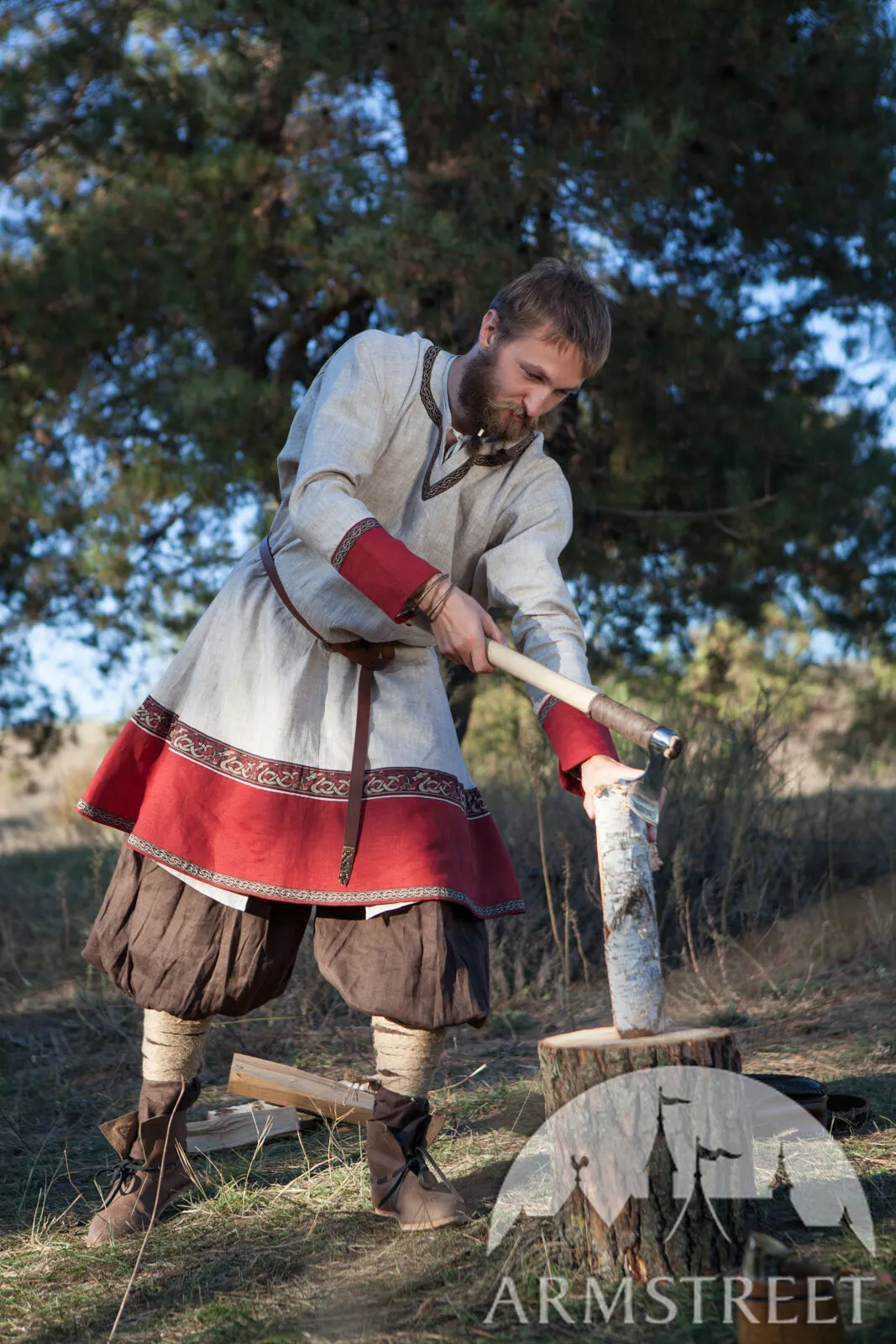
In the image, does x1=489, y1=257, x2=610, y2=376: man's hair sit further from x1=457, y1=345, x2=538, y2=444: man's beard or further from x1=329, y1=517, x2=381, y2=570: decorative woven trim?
x1=329, y1=517, x2=381, y2=570: decorative woven trim

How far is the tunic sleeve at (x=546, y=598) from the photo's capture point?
6.98 feet

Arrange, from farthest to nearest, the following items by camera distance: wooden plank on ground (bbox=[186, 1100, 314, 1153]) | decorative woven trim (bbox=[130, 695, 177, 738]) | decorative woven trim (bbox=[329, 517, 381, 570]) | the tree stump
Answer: wooden plank on ground (bbox=[186, 1100, 314, 1153])
decorative woven trim (bbox=[130, 695, 177, 738])
decorative woven trim (bbox=[329, 517, 381, 570])
the tree stump

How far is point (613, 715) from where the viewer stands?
6.40ft

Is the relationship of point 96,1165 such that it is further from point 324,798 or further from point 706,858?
point 706,858

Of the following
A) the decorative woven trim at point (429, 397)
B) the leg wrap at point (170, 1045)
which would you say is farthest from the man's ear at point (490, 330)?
the leg wrap at point (170, 1045)

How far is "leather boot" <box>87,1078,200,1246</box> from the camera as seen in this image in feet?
7.68

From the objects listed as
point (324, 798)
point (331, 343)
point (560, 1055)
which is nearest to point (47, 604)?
point (331, 343)

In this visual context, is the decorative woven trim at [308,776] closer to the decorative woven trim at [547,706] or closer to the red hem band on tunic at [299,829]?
the red hem band on tunic at [299,829]

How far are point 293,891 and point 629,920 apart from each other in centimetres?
62

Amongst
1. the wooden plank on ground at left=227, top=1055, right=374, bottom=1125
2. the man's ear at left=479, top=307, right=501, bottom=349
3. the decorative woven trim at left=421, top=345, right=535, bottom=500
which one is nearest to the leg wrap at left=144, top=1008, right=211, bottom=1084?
the wooden plank on ground at left=227, top=1055, right=374, bottom=1125

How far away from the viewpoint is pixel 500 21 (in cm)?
475

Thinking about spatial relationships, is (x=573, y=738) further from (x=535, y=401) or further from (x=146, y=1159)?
(x=146, y=1159)

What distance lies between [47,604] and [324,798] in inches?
177

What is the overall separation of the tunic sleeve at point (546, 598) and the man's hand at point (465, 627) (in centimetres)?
18
